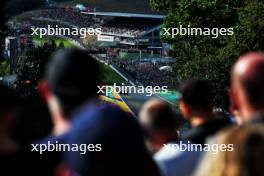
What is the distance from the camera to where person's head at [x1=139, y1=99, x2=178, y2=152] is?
3.60 metres

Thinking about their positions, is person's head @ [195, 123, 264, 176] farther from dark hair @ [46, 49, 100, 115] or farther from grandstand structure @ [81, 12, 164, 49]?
grandstand structure @ [81, 12, 164, 49]

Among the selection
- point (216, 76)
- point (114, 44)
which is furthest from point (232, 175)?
point (114, 44)

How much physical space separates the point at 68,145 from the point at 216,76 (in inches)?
719

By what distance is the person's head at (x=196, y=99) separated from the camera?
3.67 metres

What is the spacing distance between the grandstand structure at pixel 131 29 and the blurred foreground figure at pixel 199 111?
5376 cm

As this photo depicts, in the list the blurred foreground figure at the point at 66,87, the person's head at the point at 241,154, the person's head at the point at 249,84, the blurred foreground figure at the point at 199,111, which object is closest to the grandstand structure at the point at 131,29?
the blurred foreground figure at the point at 199,111

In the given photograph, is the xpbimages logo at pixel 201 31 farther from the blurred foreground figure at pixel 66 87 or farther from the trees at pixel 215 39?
the blurred foreground figure at pixel 66 87

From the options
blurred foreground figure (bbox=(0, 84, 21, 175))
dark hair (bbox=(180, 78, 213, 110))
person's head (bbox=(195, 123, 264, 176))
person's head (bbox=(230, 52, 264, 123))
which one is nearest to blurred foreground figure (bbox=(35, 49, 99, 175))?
blurred foreground figure (bbox=(0, 84, 21, 175))

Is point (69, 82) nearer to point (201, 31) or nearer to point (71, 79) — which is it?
point (71, 79)

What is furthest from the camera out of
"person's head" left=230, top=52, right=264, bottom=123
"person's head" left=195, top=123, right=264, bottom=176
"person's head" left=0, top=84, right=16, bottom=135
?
"person's head" left=0, top=84, right=16, bottom=135

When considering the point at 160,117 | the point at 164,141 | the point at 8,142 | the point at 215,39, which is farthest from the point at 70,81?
the point at 215,39

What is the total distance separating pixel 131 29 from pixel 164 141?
58.1m

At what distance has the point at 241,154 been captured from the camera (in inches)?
89.9

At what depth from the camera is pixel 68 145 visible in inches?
114
